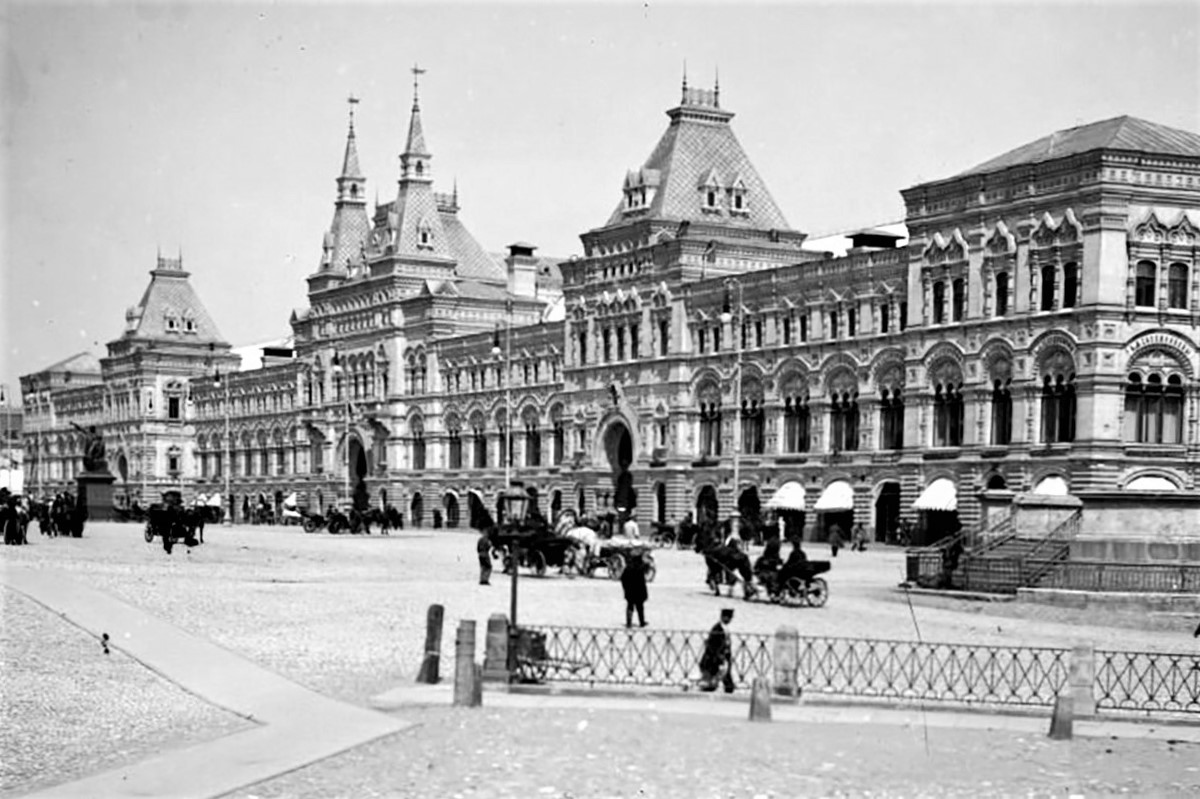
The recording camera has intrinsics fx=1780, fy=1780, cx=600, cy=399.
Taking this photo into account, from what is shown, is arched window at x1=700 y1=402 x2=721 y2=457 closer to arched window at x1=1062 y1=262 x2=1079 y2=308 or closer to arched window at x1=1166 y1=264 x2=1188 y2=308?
arched window at x1=1062 y1=262 x2=1079 y2=308

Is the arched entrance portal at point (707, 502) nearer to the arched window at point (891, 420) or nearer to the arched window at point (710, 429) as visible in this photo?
the arched window at point (710, 429)

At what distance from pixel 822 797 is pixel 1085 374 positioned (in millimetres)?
41981

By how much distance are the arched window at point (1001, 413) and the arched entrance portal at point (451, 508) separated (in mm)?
44446

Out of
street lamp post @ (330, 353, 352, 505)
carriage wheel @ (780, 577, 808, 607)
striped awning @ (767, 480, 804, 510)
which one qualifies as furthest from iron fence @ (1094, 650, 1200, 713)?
street lamp post @ (330, 353, 352, 505)

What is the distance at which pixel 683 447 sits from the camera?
76.6 meters

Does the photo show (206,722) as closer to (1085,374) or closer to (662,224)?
(1085,374)

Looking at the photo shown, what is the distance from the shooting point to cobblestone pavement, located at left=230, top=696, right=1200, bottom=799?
1591 centimetres

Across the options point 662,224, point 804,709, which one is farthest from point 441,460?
point 804,709

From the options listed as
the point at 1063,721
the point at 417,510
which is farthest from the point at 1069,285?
the point at 417,510

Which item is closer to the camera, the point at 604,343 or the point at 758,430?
the point at 758,430

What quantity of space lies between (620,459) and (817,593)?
48616 mm

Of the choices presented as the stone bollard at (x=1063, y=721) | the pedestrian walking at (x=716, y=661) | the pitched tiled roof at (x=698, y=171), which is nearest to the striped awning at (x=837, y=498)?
the pitched tiled roof at (x=698, y=171)

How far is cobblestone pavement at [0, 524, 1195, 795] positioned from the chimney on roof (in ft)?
191

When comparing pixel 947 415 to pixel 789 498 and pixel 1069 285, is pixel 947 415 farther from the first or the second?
pixel 789 498
